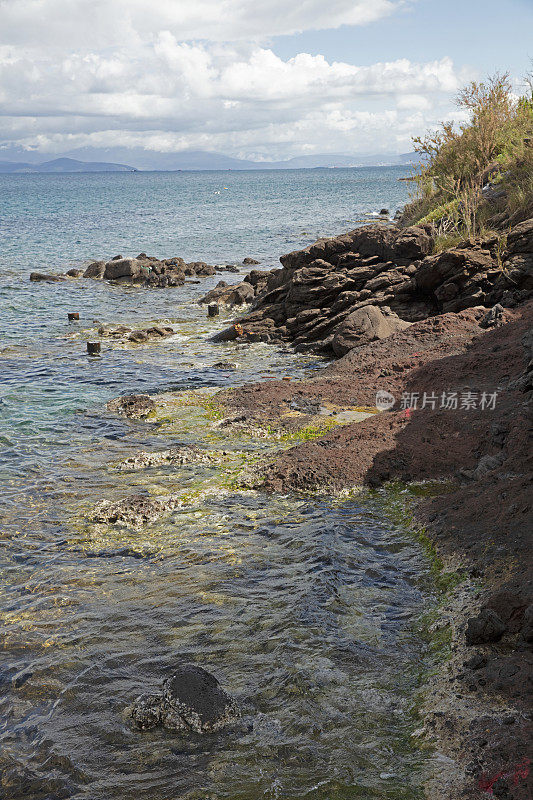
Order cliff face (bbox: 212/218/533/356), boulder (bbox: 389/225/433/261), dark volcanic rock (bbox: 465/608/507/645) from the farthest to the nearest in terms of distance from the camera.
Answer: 1. boulder (bbox: 389/225/433/261)
2. cliff face (bbox: 212/218/533/356)
3. dark volcanic rock (bbox: 465/608/507/645)

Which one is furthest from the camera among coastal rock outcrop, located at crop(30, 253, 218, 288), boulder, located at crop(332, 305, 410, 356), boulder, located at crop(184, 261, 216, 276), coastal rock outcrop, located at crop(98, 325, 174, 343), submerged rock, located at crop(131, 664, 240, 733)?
boulder, located at crop(184, 261, 216, 276)

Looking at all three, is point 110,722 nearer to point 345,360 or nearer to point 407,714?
point 407,714

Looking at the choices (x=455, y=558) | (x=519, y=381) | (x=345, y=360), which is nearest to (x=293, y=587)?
(x=455, y=558)

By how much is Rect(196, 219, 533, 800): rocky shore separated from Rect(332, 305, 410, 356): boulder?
41mm

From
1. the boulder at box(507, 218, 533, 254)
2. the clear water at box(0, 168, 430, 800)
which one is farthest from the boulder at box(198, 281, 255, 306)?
the clear water at box(0, 168, 430, 800)

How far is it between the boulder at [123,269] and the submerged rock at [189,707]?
95.3 feet

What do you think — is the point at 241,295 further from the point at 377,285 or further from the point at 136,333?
the point at 377,285

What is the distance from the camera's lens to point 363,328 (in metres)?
16.9

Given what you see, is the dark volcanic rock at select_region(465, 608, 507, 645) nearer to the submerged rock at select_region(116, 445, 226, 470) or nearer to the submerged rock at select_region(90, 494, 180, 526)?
the submerged rock at select_region(90, 494, 180, 526)

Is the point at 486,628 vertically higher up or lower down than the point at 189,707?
higher up

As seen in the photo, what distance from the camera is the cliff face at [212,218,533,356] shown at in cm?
1653

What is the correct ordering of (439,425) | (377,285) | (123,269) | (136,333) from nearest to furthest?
(439,425) → (377,285) → (136,333) → (123,269)

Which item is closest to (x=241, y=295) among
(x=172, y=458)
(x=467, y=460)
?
(x=172, y=458)

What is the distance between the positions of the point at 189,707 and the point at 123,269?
2995cm
